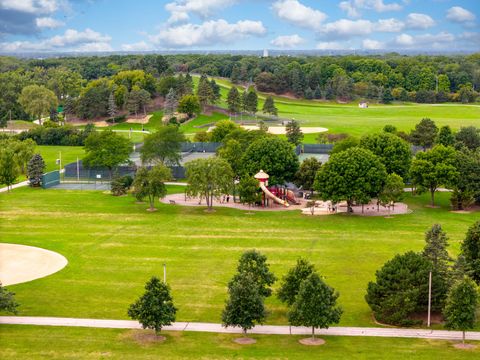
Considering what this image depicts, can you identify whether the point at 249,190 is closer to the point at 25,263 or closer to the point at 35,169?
the point at 25,263

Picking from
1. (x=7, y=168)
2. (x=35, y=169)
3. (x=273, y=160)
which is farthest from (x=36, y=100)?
(x=273, y=160)

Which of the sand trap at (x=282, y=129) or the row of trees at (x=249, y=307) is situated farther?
the sand trap at (x=282, y=129)

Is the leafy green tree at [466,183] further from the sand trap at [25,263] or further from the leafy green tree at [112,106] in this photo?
the leafy green tree at [112,106]

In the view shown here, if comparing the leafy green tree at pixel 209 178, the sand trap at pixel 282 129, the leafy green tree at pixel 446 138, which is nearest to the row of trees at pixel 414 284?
the leafy green tree at pixel 209 178

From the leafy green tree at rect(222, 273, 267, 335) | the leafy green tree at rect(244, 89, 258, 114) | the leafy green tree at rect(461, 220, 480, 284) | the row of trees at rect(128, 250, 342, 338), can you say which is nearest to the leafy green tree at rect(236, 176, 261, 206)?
the leafy green tree at rect(461, 220, 480, 284)

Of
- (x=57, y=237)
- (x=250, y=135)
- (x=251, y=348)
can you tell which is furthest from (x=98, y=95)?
(x=251, y=348)
